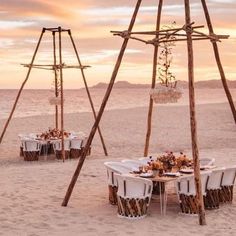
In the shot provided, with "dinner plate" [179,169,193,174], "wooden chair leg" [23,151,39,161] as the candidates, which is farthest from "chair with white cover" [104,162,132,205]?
"wooden chair leg" [23,151,39,161]

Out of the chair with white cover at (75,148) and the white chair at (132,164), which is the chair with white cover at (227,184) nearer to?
the white chair at (132,164)

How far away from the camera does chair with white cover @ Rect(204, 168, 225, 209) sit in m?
10.0

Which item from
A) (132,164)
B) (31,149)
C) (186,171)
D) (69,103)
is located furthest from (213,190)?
(69,103)

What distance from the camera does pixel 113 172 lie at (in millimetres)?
10273

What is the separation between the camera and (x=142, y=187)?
9375 millimetres

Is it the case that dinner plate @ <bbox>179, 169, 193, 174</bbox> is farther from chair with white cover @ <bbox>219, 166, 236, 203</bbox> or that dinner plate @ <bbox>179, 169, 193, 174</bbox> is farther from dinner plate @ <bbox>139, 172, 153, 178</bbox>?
chair with white cover @ <bbox>219, 166, 236, 203</bbox>

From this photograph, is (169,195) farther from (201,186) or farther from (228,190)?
(201,186)

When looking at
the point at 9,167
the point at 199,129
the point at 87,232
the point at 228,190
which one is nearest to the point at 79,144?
the point at 9,167

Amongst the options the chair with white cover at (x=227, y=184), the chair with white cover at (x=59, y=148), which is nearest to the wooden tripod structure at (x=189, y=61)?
the chair with white cover at (x=227, y=184)

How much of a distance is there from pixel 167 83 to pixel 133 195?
233 cm

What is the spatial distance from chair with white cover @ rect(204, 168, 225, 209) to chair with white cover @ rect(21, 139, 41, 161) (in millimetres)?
8327

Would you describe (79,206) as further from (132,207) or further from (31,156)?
(31,156)

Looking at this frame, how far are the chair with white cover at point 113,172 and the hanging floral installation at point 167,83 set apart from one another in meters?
1.51

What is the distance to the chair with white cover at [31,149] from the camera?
17.2 m
